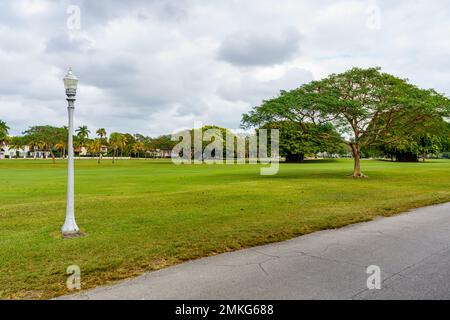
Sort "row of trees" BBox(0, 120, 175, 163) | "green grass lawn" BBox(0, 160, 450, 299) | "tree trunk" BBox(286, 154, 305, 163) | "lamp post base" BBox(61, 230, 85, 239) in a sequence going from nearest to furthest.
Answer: "green grass lawn" BBox(0, 160, 450, 299)
"lamp post base" BBox(61, 230, 85, 239)
"tree trunk" BBox(286, 154, 305, 163)
"row of trees" BBox(0, 120, 175, 163)

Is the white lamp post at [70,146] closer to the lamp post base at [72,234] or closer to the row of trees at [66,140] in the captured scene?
the lamp post base at [72,234]

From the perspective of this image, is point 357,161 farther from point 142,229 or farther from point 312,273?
point 312,273

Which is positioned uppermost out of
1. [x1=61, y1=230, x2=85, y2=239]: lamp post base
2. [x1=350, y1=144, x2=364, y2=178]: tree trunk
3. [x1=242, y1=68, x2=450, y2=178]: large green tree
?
[x1=242, y1=68, x2=450, y2=178]: large green tree

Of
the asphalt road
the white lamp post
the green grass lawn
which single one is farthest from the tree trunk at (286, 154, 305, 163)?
the white lamp post

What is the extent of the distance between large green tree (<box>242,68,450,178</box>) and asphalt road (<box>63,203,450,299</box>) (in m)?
16.1

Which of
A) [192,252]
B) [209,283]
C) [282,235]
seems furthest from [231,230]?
[209,283]

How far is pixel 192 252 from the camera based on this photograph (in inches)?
214

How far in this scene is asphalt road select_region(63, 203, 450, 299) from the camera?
3812mm

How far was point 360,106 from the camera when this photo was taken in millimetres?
21047

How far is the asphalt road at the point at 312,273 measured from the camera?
12.5 feet

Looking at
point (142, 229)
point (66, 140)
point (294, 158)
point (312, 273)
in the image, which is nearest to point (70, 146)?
point (142, 229)

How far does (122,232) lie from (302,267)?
4.15 m

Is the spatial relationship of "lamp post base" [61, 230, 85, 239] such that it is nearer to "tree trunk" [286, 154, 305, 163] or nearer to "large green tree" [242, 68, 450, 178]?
"large green tree" [242, 68, 450, 178]
